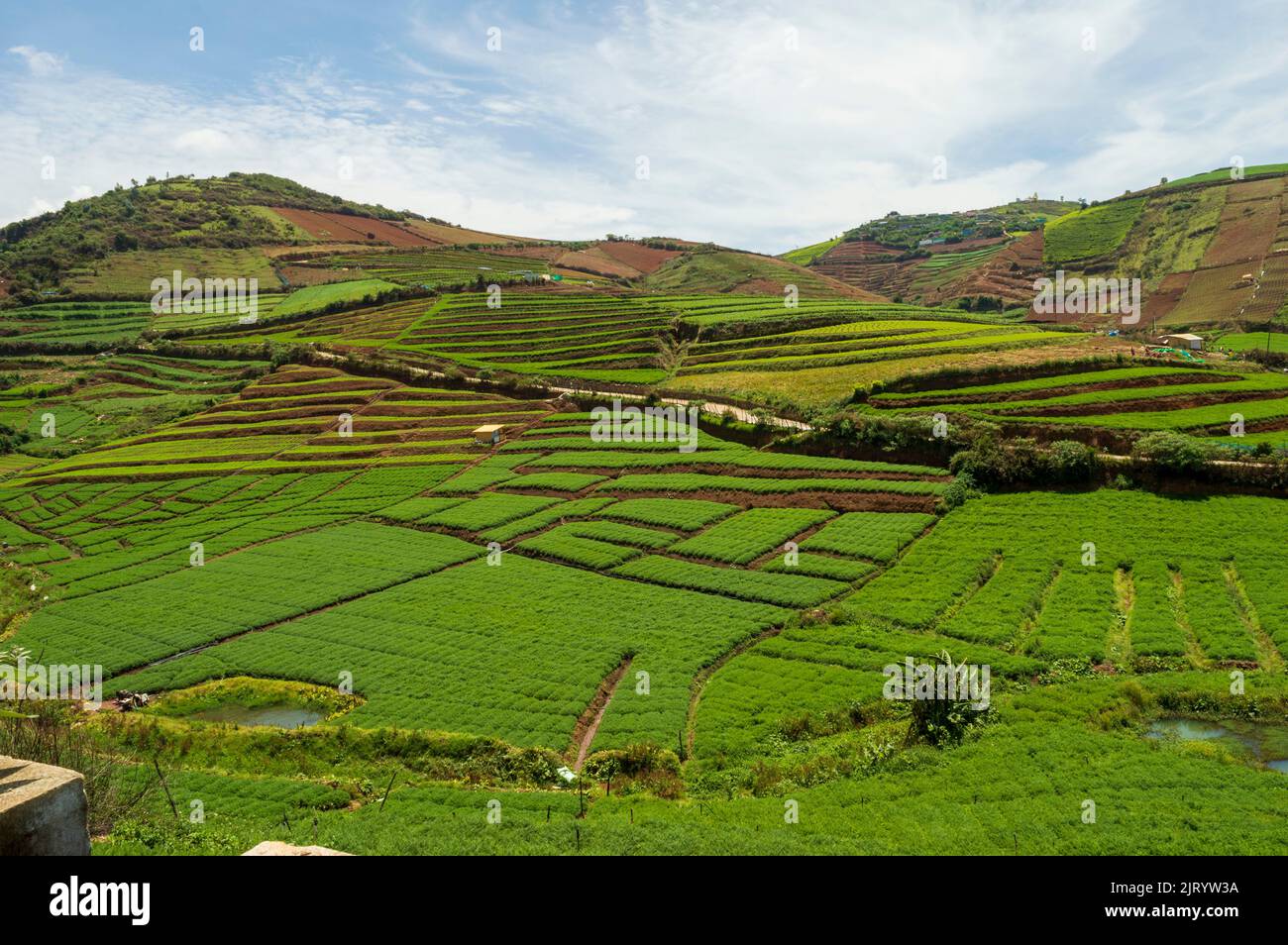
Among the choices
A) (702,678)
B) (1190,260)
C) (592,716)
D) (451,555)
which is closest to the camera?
(592,716)

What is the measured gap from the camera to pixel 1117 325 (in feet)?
461

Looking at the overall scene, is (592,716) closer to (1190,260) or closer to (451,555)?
(451,555)

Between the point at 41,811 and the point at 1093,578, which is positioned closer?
the point at 41,811

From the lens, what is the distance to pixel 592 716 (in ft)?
120

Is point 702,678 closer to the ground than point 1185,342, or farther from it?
closer to the ground

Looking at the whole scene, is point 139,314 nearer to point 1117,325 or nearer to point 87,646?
point 87,646

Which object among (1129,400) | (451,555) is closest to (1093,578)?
(1129,400)

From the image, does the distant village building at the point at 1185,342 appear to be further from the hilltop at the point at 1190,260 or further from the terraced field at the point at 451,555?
the terraced field at the point at 451,555

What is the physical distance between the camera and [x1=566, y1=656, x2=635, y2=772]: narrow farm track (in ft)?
111

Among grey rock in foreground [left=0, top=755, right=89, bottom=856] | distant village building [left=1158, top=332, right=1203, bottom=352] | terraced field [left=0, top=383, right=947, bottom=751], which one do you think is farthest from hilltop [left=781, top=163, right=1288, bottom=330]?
grey rock in foreground [left=0, top=755, right=89, bottom=856]

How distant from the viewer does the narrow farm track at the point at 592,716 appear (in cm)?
3372

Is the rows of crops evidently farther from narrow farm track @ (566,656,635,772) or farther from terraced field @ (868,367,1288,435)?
narrow farm track @ (566,656,635,772)
